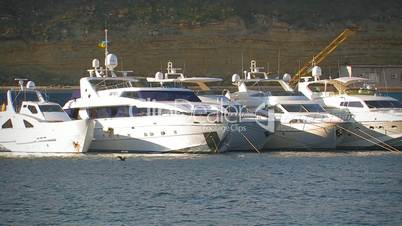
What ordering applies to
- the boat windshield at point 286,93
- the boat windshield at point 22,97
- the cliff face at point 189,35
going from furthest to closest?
1. the cliff face at point 189,35
2. the boat windshield at point 286,93
3. the boat windshield at point 22,97

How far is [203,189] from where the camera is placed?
42031mm

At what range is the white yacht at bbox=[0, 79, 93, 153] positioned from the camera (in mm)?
51906

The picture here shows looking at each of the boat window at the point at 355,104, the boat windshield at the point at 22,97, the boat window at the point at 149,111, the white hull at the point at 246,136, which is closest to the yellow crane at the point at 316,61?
the boat window at the point at 355,104

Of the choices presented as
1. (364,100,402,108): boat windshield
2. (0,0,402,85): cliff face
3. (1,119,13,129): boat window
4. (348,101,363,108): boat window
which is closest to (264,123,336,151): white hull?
(348,101,363,108): boat window

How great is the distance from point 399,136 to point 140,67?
59.1 metres

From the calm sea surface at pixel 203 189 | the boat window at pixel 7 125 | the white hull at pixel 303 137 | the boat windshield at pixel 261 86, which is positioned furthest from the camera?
the boat windshield at pixel 261 86

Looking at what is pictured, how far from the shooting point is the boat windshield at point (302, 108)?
5606cm

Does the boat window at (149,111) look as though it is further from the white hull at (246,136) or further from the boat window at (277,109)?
the boat window at (277,109)

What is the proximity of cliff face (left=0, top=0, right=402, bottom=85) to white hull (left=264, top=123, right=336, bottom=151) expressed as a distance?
54.2m

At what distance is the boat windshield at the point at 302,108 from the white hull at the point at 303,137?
3.36ft

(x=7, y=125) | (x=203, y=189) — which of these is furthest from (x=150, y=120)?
(x=203, y=189)

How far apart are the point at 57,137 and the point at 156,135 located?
4.28 metres

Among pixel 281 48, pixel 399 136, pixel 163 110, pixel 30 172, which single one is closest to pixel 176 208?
pixel 30 172

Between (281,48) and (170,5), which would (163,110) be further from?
(170,5)
